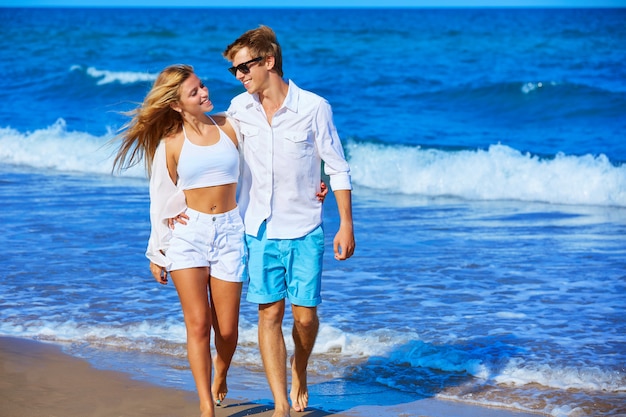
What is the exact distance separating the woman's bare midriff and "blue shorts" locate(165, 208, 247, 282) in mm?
25

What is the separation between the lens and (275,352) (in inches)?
165

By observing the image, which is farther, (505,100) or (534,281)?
(505,100)

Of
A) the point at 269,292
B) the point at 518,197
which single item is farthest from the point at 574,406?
the point at 518,197

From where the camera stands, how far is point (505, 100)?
21.2 m

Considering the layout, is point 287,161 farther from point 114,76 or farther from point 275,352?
point 114,76

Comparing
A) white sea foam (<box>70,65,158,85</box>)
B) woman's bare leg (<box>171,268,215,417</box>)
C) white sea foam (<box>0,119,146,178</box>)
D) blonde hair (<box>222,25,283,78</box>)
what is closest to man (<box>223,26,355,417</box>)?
blonde hair (<box>222,25,283,78</box>)

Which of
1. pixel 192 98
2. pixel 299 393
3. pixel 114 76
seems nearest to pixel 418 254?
pixel 299 393

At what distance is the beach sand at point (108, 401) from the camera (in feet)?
14.6

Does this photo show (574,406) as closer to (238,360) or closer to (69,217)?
(238,360)

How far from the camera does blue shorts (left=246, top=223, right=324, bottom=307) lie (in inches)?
165

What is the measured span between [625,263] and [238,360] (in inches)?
160

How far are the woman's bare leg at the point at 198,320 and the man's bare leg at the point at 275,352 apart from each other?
29 centimetres

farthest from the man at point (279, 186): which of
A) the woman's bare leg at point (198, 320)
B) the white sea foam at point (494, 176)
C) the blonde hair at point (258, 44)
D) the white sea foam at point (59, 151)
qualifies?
the white sea foam at point (59, 151)

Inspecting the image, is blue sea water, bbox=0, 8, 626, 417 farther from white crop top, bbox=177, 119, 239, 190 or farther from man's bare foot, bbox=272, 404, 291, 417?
white crop top, bbox=177, 119, 239, 190
